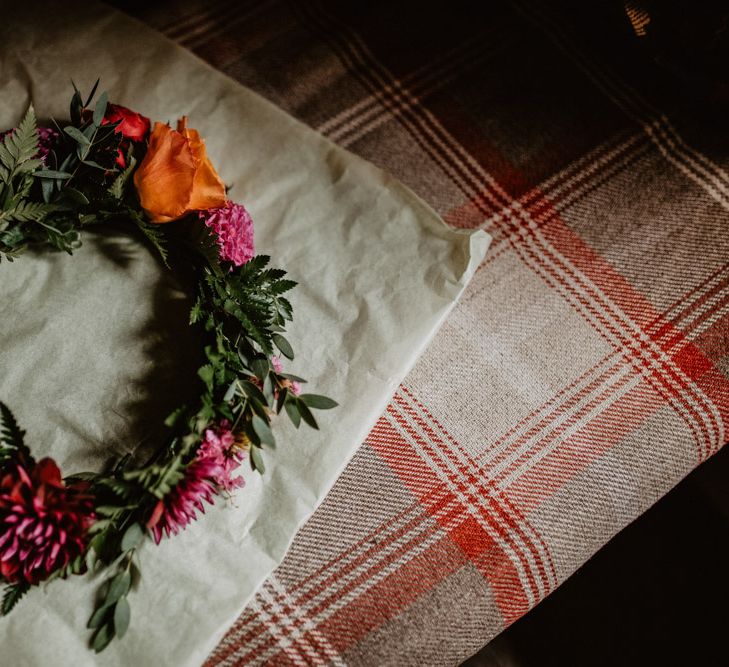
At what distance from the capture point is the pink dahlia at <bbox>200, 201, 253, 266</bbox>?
20.1 inches

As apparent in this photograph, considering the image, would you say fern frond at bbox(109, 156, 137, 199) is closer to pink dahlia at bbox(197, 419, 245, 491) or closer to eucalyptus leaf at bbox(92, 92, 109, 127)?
eucalyptus leaf at bbox(92, 92, 109, 127)

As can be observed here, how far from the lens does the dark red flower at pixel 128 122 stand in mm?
529

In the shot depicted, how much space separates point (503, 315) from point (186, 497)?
1.00 feet

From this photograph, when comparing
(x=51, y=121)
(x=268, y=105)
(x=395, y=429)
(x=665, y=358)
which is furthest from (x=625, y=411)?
(x=51, y=121)

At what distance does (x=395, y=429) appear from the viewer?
534 millimetres

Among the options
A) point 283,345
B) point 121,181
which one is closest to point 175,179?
point 121,181

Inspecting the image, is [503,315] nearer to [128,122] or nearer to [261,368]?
[261,368]

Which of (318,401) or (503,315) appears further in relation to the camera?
(503,315)

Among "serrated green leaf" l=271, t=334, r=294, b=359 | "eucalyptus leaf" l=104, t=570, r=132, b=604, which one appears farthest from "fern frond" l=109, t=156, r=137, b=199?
"eucalyptus leaf" l=104, t=570, r=132, b=604

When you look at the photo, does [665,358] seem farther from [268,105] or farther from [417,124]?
[268,105]

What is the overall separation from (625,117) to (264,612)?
56 cm

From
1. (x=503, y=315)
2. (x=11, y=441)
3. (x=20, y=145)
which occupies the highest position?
(x=20, y=145)

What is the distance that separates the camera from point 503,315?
22.8 inches

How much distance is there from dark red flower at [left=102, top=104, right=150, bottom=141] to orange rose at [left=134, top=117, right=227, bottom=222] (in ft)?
0.10
